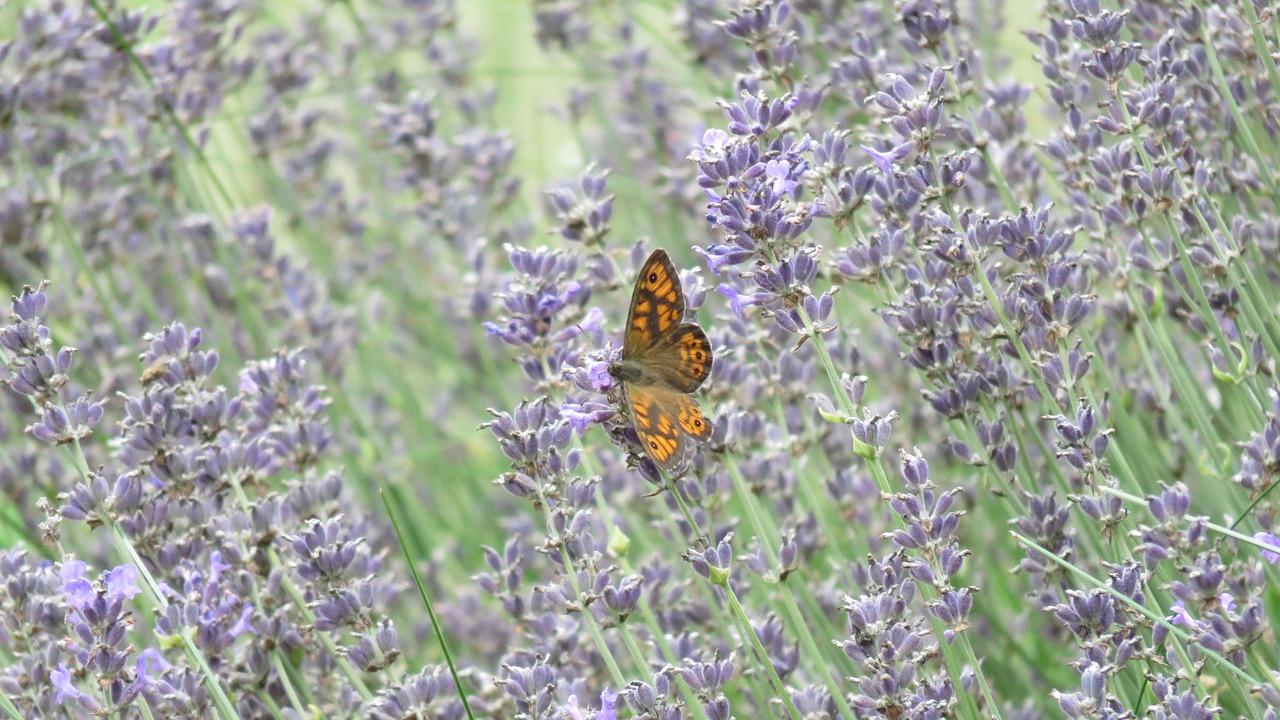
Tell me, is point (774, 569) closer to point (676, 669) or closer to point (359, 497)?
point (676, 669)

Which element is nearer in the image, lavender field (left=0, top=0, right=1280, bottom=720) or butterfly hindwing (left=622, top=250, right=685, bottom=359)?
lavender field (left=0, top=0, right=1280, bottom=720)

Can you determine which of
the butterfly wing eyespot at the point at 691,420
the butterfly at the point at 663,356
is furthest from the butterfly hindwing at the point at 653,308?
the butterfly wing eyespot at the point at 691,420

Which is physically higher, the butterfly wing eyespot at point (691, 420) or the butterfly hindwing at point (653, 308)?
the butterfly hindwing at point (653, 308)

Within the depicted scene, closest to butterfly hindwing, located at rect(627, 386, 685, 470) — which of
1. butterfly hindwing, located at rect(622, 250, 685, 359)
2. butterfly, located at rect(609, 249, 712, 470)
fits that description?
butterfly, located at rect(609, 249, 712, 470)

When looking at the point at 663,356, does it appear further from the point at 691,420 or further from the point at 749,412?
the point at 749,412

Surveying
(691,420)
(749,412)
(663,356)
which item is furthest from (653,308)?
(749,412)

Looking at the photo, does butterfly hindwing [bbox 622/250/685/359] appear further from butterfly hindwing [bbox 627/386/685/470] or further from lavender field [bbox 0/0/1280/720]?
butterfly hindwing [bbox 627/386/685/470]

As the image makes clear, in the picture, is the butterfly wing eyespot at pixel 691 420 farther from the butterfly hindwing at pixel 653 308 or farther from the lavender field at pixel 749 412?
the butterfly hindwing at pixel 653 308

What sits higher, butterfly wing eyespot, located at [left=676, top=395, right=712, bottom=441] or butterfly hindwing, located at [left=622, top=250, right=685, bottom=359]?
butterfly hindwing, located at [left=622, top=250, right=685, bottom=359]
